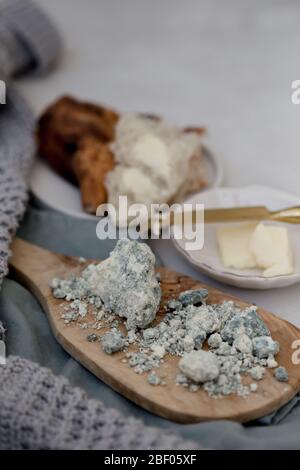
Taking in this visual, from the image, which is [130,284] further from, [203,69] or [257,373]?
[203,69]

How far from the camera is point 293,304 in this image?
0.97 m

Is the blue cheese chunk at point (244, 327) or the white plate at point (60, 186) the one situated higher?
the white plate at point (60, 186)

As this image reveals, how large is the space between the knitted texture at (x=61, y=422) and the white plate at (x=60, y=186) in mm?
427

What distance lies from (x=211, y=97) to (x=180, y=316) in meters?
0.79

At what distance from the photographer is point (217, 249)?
104 centimetres

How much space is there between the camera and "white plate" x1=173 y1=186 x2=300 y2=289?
948 millimetres

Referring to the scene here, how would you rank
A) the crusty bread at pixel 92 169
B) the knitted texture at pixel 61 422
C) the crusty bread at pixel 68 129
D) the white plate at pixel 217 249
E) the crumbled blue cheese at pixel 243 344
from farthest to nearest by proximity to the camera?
the crusty bread at pixel 68 129
the crusty bread at pixel 92 169
the white plate at pixel 217 249
the crumbled blue cheese at pixel 243 344
the knitted texture at pixel 61 422

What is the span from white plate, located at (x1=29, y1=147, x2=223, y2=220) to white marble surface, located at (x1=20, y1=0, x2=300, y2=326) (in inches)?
1.5

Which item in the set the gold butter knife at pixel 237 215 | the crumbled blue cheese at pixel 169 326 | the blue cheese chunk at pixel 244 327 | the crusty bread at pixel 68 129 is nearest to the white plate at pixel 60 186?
the crusty bread at pixel 68 129

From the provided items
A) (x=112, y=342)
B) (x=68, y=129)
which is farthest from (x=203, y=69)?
(x=112, y=342)

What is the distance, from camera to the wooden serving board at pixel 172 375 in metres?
0.75

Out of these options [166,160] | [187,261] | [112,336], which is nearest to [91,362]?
[112,336]

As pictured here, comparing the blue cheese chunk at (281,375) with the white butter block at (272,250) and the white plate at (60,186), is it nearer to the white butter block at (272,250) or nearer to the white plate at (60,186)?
the white butter block at (272,250)
